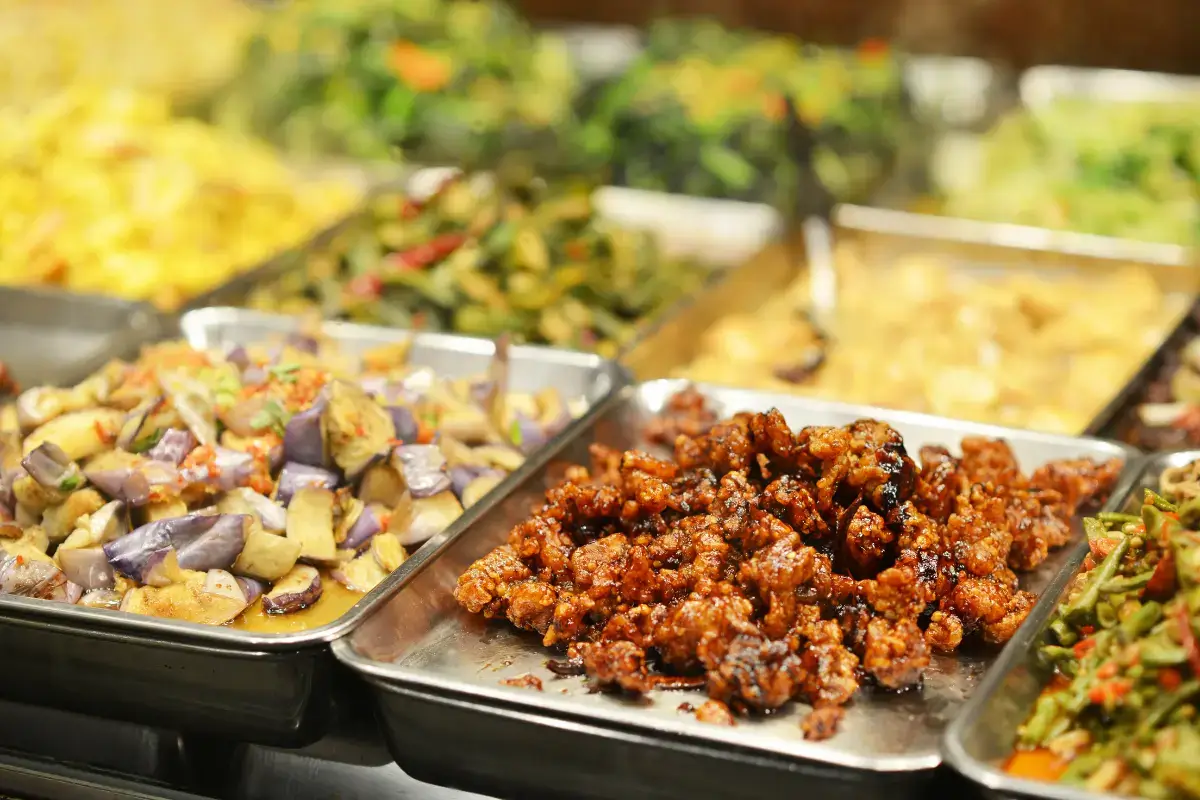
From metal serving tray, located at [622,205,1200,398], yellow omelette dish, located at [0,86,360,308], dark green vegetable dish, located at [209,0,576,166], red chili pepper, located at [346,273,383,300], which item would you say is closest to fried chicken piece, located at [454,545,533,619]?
metal serving tray, located at [622,205,1200,398]

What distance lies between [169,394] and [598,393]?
88 centimetres

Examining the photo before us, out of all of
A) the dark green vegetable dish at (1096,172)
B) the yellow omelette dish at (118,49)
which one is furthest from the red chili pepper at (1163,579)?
the yellow omelette dish at (118,49)

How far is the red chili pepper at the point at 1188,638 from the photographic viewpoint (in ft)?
4.87

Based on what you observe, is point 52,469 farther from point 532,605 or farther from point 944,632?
point 944,632

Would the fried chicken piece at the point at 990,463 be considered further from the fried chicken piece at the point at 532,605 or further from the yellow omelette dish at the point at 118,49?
the yellow omelette dish at the point at 118,49

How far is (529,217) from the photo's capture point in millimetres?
3510

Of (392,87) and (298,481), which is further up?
(392,87)

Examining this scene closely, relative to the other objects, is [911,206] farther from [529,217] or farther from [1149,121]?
[529,217]

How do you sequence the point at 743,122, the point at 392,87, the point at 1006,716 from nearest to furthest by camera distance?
the point at 1006,716
the point at 743,122
the point at 392,87

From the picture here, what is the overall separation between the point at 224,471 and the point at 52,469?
11.0 inches

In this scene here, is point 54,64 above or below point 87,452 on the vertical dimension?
above

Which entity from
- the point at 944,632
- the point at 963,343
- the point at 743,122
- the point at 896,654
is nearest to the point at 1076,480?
the point at 944,632

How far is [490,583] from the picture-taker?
1914mm

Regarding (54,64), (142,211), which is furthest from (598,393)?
(54,64)
